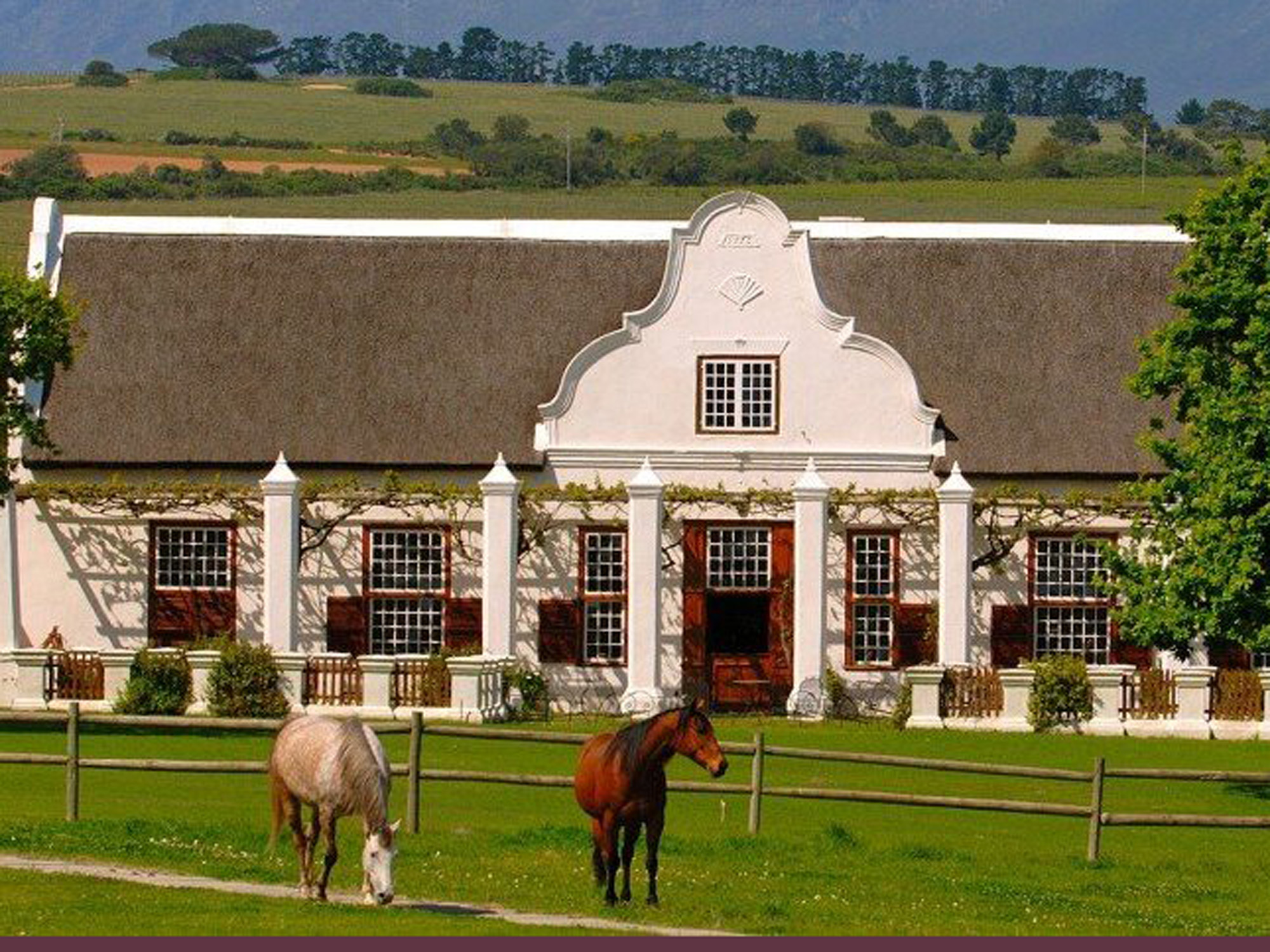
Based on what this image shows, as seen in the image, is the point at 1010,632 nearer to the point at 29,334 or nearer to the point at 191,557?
the point at 191,557

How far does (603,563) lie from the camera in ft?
167

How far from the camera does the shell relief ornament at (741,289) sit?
51438 millimetres

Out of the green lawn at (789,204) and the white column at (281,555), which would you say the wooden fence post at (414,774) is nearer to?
the white column at (281,555)

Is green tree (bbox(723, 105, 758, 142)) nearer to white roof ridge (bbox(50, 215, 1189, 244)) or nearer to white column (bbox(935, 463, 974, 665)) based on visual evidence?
white roof ridge (bbox(50, 215, 1189, 244))

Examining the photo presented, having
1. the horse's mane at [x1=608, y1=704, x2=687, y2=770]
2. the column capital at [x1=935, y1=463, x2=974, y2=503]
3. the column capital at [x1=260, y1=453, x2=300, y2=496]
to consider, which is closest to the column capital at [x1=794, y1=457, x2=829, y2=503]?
the column capital at [x1=935, y1=463, x2=974, y2=503]

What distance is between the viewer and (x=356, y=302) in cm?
5322

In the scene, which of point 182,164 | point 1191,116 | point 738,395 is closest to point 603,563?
point 738,395

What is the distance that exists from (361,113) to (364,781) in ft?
423

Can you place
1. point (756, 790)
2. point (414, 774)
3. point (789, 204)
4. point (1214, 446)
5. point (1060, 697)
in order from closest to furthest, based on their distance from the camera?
point (414, 774) < point (756, 790) < point (1214, 446) < point (1060, 697) < point (789, 204)

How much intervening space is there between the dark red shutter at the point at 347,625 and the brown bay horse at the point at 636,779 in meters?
23.0

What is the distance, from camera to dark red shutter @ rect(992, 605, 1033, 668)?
51.0 meters

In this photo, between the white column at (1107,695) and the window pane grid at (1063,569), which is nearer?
the white column at (1107,695)

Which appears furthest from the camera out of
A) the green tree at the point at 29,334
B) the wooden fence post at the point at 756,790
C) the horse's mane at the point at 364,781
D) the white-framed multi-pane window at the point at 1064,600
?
the white-framed multi-pane window at the point at 1064,600

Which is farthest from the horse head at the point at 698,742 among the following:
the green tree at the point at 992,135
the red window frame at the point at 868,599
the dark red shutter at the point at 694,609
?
the green tree at the point at 992,135
